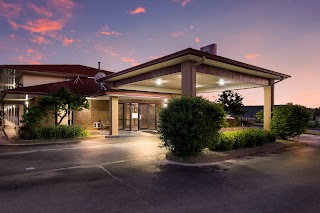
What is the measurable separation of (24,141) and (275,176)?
44.3 ft

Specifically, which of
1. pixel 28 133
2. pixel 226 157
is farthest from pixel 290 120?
pixel 28 133

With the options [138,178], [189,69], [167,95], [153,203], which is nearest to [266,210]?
[153,203]

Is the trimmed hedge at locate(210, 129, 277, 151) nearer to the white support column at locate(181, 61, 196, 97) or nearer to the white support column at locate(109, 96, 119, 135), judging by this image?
the white support column at locate(181, 61, 196, 97)

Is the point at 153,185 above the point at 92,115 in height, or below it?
below

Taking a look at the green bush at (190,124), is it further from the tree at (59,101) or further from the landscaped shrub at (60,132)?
the tree at (59,101)

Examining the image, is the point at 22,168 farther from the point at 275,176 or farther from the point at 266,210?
the point at 275,176

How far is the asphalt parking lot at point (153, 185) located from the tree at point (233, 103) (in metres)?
19.5

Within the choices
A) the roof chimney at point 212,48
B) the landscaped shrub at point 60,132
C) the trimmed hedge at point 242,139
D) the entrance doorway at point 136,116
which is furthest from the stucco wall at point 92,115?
the trimmed hedge at point 242,139

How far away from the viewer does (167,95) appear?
20.5 meters

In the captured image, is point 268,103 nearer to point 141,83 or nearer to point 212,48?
point 212,48

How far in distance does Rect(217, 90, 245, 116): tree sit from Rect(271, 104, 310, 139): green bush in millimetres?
14777

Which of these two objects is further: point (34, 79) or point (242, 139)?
point (34, 79)

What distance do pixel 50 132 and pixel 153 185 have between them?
10932mm

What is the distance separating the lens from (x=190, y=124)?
8828mm
